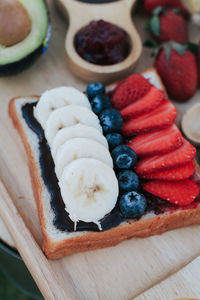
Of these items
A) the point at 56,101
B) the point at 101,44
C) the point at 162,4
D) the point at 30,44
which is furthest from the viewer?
the point at 162,4

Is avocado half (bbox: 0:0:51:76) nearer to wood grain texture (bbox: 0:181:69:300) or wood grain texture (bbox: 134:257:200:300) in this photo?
wood grain texture (bbox: 0:181:69:300)

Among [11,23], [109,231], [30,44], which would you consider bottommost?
[109,231]

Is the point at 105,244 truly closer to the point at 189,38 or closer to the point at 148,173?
the point at 148,173

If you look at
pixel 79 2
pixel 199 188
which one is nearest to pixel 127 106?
pixel 199 188

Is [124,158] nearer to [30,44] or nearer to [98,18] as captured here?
[30,44]

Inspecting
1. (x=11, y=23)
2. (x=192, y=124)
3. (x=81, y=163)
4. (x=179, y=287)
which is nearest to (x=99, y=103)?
(x=81, y=163)

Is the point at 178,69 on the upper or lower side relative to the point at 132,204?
upper

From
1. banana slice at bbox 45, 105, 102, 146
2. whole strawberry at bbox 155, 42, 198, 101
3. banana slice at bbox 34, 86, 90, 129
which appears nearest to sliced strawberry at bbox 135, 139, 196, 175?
banana slice at bbox 45, 105, 102, 146
